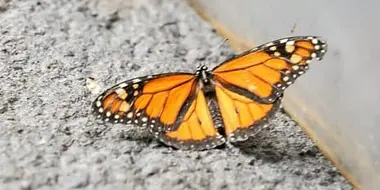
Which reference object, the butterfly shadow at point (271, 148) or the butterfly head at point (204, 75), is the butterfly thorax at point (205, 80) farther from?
the butterfly shadow at point (271, 148)

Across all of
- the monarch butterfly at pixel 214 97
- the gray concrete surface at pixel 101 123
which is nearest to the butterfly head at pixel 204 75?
the monarch butterfly at pixel 214 97

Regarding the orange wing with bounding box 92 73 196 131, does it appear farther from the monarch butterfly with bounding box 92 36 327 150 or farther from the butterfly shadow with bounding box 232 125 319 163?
the butterfly shadow with bounding box 232 125 319 163

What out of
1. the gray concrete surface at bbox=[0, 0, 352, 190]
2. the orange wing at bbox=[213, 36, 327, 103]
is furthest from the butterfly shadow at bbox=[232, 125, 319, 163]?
the orange wing at bbox=[213, 36, 327, 103]

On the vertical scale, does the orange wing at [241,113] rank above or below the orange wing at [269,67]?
below

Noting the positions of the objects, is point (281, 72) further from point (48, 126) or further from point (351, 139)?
point (48, 126)

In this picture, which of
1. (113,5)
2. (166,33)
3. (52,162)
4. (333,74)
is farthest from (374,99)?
(113,5)
